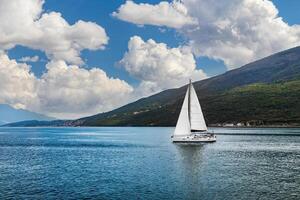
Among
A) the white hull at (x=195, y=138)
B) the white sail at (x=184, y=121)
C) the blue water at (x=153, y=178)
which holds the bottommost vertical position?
the blue water at (x=153, y=178)

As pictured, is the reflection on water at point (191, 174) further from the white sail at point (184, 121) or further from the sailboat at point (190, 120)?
the sailboat at point (190, 120)

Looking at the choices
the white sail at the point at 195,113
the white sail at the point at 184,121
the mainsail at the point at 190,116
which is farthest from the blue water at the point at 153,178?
the white sail at the point at 195,113

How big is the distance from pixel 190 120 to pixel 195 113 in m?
3.24

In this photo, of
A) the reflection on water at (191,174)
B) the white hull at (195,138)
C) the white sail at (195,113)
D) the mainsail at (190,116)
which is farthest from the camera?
the white hull at (195,138)

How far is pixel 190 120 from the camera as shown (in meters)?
143

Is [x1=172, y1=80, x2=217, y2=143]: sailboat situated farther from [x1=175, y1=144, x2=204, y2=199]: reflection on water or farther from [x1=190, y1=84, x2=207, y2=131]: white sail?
[x1=175, y1=144, x2=204, y2=199]: reflection on water

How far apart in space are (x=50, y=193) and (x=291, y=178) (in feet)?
134

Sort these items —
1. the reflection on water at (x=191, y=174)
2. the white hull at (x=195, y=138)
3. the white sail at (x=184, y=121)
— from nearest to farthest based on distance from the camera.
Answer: the reflection on water at (x=191, y=174), the white sail at (x=184, y=121), the white hull at (x=195, y=138)

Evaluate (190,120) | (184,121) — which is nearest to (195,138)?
(190,120)

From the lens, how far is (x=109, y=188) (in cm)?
6006

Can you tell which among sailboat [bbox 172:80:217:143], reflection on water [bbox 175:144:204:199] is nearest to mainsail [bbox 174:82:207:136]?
sailboat [bbox 172:80:217:143]

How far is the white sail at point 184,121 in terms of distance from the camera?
463 feet

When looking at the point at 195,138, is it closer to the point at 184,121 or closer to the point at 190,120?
the point at 190,120

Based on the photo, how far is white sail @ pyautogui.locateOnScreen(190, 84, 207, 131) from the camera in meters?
142
